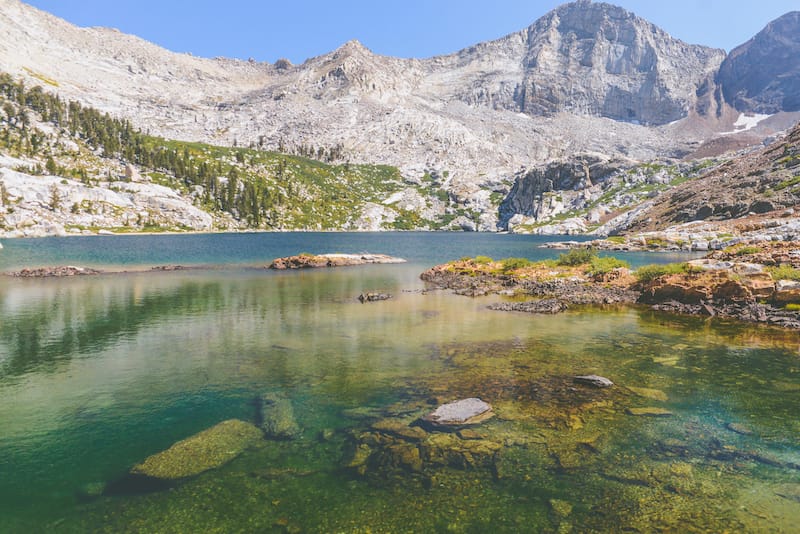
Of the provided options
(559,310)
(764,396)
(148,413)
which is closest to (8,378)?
(148,413)

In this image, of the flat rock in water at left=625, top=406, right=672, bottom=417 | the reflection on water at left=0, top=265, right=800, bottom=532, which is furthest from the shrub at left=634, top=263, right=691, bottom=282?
the flat rock in water at left=625, top=406, right=672, bottom=417

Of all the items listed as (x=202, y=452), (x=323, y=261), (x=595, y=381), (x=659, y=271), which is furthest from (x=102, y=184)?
(x=595, y=381)

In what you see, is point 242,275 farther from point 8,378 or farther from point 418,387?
point 418,387

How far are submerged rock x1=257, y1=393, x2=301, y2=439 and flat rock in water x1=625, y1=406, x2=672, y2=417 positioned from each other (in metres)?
12.2

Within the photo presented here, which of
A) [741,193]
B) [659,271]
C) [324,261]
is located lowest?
[324,261]

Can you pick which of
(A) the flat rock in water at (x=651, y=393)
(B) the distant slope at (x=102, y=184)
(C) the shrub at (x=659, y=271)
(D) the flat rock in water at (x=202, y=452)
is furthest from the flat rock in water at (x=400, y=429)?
(B) the distant slope at (x=102, y=184)

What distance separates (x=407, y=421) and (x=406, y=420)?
0.28 ft

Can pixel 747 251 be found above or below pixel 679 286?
above

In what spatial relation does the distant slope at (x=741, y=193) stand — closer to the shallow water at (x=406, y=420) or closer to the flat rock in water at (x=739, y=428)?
the shallow water at (x=406, y=420)

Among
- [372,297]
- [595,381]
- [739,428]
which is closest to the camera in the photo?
[739,428]

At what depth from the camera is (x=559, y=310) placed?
35.6 m

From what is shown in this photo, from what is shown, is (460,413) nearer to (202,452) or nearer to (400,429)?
(400,429)

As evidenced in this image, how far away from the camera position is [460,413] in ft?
49.5

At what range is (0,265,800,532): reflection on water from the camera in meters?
10.3
